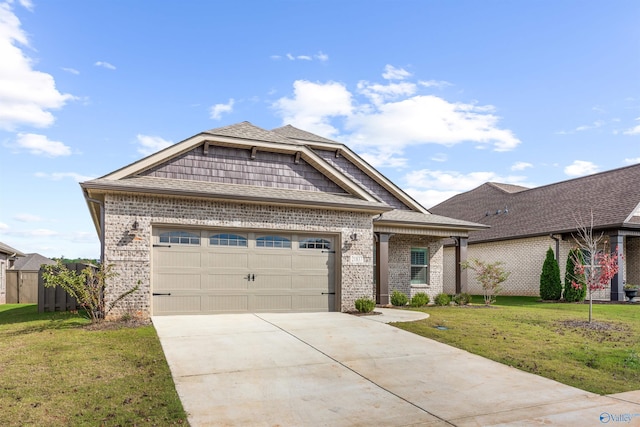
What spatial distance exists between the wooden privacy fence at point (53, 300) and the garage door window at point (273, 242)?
17.5 feet

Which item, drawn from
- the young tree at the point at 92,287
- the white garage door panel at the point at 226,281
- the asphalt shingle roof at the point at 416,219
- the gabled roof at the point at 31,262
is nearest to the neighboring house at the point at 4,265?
the gabled roof at the point at 31,262

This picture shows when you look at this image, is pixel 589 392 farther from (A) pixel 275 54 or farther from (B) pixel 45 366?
(A) pixel 275 54

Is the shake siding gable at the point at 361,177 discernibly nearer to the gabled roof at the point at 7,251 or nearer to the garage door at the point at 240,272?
the garage door at the point at 240,272

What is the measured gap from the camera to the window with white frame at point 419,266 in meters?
19.4

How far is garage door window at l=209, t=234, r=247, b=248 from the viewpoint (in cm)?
1309

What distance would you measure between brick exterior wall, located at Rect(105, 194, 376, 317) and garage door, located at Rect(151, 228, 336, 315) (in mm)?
321

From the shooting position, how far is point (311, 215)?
1422 centimetres

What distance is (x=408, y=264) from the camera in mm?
19219

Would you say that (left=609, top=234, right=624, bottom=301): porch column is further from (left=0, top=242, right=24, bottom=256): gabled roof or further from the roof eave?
(left=0, top=242, right=24, bottom=256): gabled roof

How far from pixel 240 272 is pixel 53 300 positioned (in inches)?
233

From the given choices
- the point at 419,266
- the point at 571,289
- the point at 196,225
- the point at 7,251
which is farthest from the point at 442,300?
the point at 7,251

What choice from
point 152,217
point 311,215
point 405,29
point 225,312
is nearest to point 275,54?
point 405,29

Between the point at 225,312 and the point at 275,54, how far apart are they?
24.1 ft

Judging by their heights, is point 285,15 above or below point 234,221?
above
